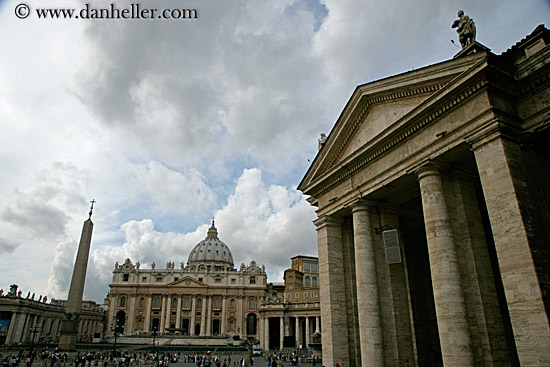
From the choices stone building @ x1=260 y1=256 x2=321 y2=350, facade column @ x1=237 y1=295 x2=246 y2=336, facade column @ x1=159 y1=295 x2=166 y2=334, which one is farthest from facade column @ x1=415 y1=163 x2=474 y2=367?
facade column @ x1=159 y1=295 x2=166 y2=334

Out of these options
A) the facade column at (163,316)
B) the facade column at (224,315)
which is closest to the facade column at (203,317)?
the facade column at (224,315)

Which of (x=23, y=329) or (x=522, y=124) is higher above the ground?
(x=522, y=124)

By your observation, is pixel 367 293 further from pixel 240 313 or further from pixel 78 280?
pixel 240 313

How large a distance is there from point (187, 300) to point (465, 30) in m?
97.3

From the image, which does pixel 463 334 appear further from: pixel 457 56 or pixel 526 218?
pixel 457 56

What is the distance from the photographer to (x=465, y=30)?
13195mm

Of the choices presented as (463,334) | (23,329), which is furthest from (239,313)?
(463,334)

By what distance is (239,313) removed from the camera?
318ft

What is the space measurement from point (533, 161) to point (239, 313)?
94.3m

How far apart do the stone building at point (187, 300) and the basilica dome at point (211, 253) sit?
78.6ft

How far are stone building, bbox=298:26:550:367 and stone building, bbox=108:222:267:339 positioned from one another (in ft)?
270

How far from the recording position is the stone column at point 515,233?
30.2 ft

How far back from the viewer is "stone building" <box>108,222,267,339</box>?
313 ft

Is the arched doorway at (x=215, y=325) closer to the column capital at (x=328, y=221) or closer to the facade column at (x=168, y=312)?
the facade column at (x=168, y=312)
